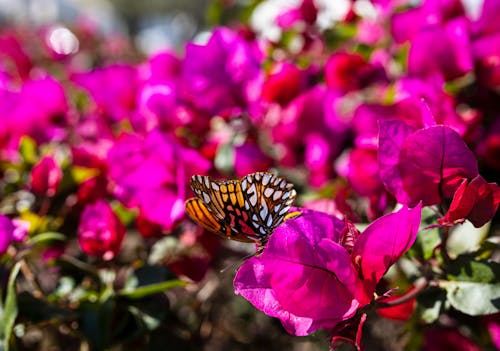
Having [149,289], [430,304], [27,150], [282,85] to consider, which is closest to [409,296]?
[430,304]

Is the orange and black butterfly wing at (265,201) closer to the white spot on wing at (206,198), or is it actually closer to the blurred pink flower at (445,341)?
the white spot on wing at (206,198)

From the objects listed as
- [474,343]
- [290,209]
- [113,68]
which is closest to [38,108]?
[113,68]

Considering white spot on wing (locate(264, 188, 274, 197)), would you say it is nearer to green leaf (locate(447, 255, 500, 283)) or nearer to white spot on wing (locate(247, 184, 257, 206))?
white spot on wing (locate(247, 184, 257, 206))

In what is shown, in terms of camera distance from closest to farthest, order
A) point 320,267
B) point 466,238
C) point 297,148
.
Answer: point 320,267
point 466,238
point 297,148

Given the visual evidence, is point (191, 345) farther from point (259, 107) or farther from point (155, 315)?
point (259, 107)

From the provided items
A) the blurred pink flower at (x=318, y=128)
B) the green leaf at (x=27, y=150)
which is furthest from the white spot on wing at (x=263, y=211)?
the green leaf at (x=27, y=150)

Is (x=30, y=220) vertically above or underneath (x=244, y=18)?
underneath

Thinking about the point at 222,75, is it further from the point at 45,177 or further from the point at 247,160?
the point at 45,177
